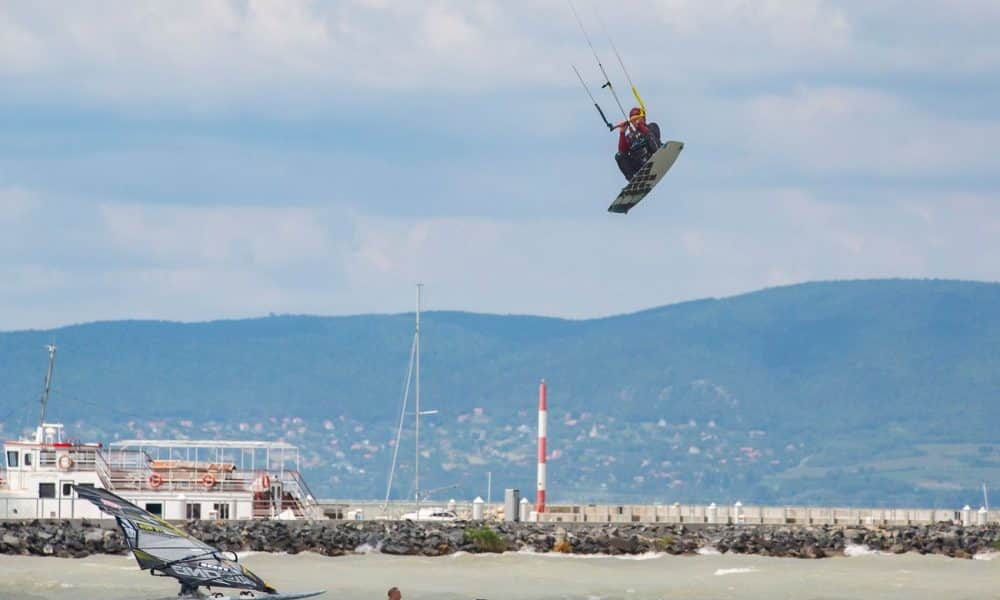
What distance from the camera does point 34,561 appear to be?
2373 inches

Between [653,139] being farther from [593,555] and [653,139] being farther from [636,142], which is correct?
[593,555]

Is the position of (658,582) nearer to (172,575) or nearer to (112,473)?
(172,575)

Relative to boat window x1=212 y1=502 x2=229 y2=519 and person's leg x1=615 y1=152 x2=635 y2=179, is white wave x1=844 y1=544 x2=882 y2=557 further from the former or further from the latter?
boat window x1=212 y1=502 x2=229 y2=519

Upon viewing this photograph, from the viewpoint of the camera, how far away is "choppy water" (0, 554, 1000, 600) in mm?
52969

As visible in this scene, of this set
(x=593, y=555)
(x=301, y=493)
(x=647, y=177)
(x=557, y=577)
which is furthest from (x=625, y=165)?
(x=301, y=493)

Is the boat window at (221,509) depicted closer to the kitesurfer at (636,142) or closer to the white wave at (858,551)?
the white wave at (858,551)

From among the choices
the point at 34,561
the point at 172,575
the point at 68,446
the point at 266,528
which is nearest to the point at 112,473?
the point at 68,446

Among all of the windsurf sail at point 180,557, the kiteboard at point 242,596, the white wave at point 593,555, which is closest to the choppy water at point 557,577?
the white wave at point 593,555

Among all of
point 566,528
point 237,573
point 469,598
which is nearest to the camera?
point 237,573

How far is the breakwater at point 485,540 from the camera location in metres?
63.7

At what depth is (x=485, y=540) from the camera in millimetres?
65438

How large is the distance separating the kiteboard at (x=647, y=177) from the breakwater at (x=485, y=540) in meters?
17.9

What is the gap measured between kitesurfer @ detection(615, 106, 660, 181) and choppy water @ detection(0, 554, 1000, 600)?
1024 cm

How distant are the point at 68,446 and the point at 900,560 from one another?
30087mm
